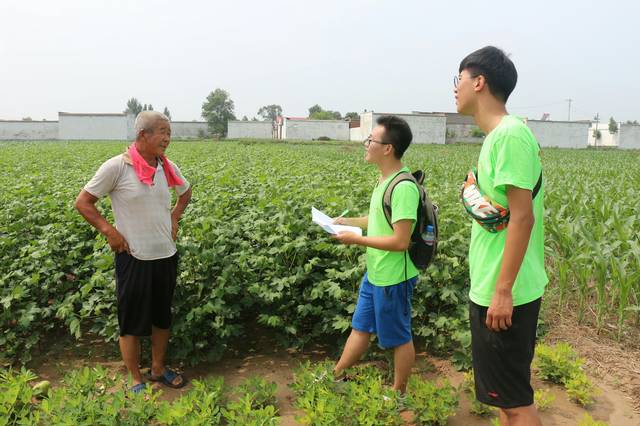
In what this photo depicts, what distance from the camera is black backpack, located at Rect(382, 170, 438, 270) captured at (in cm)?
284

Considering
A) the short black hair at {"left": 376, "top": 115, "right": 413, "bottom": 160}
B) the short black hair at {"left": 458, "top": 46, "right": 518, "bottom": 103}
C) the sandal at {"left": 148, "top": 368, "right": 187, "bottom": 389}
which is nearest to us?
the short black hair at {"left": 458, "top": 46, "right": 518, "bottom": 103}

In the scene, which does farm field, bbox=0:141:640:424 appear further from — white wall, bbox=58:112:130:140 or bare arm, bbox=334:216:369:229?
white wall, bbox=58:112:130:140

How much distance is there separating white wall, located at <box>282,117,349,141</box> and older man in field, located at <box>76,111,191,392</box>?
2466 inches

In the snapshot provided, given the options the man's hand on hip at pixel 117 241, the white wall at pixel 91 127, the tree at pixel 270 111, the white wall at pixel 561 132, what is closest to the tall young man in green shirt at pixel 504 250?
the man's hand on hip at pixel 117 241

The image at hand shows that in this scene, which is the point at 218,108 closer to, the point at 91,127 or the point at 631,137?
the point at 91,127

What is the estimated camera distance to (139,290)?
134 inches

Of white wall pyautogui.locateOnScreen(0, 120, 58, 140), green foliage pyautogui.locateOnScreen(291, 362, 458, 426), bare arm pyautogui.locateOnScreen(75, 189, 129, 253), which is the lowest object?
green foliage pyautogui.locateOnScreen(291, 362, 458, 426)

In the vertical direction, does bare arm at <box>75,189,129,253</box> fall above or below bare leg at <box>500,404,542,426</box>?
above

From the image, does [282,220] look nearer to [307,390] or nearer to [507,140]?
[307,390]

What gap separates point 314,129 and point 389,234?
6462cm

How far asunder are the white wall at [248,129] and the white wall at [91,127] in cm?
1327

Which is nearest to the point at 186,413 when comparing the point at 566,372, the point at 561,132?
the point at 566,372

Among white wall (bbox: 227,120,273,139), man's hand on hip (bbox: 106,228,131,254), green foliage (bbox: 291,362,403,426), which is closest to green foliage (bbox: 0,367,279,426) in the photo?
green foliage (bbox: 291,362,403,426)

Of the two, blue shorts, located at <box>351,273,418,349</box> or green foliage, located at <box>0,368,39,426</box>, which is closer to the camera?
green foliage, located at <box>0,368,39,426</box>
